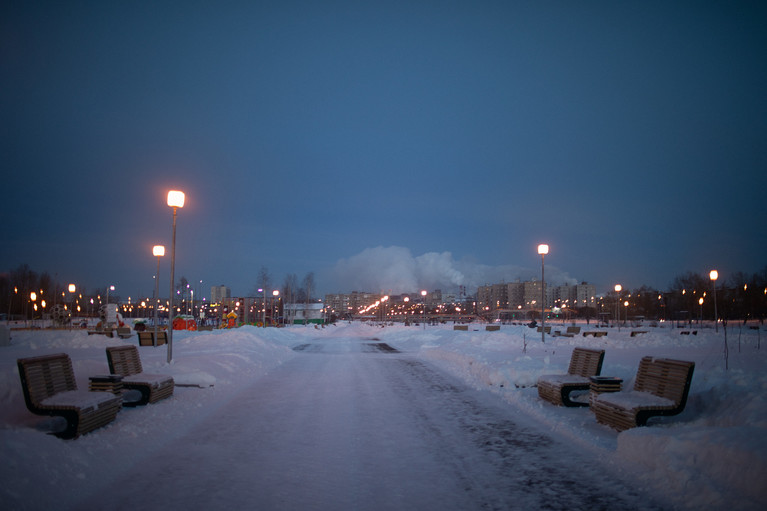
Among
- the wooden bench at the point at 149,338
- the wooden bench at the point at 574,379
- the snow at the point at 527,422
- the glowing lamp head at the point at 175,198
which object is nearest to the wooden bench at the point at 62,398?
the snow at the point at 527,422

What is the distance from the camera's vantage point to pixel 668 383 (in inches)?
289

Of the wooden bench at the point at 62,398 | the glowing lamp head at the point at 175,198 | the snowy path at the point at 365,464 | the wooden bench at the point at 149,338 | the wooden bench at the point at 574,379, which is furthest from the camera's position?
the wooden bench at the point at 149,338

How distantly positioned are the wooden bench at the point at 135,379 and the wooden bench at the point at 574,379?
26.4 feet

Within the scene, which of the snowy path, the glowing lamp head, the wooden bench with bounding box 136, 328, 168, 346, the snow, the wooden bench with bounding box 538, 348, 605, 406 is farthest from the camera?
the wooden bench with bounding box 136, 328, 168, 346

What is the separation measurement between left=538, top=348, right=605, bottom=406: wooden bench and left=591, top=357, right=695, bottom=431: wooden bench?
107 centimetres

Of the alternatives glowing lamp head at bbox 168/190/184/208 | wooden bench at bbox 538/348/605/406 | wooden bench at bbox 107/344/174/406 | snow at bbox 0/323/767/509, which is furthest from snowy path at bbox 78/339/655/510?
glowing lamp head at bbox 168/190/184/208

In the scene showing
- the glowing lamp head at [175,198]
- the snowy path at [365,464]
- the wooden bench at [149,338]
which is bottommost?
the wooden bench at [149,338]

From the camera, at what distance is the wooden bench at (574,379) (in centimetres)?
943

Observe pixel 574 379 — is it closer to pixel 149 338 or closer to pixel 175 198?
pixel 175 198

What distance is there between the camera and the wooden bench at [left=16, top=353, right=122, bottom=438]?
256 inches

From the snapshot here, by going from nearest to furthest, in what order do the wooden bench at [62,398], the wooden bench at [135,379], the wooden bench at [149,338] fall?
1. the wooden bench at [62,398]
2. the wooden bench at [135,379]
3. the wooden bench at [149,338]

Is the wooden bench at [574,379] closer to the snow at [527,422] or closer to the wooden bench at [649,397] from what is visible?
the snow at [527,422]

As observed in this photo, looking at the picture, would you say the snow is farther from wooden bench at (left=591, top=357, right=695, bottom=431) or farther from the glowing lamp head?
the glowing lamp head

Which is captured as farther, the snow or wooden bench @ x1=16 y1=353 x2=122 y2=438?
wooden bench @ x1=16 y1=353 x2=122 y2=438
